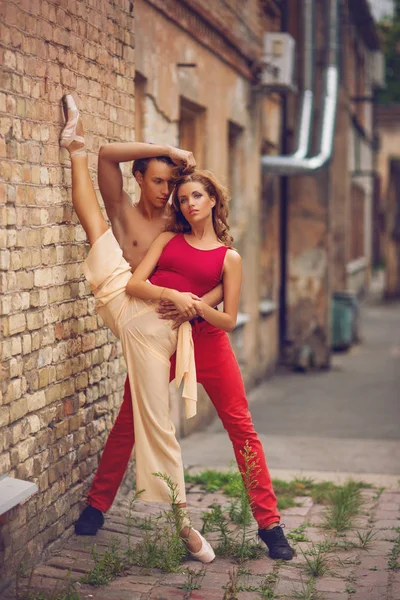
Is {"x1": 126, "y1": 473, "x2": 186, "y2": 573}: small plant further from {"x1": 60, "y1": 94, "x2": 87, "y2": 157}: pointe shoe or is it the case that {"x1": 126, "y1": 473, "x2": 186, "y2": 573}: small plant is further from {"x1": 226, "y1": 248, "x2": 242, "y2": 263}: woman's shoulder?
{"x1": 60, "y1": 94, "x2": 87, "y2": 157}: pointe shoe

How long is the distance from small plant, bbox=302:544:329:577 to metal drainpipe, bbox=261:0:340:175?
718 cm

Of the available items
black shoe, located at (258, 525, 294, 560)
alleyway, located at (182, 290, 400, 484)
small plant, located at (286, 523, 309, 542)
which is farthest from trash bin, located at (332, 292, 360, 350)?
black shoe, located at (258, 525, 294, 560)

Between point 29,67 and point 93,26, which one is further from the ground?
point 93,26

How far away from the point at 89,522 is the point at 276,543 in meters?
0.93

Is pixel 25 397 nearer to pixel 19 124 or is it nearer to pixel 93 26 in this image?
pixel 19 124

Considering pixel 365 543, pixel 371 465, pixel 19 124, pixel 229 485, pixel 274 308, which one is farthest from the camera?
pixel 274 308

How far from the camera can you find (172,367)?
16.2 ft

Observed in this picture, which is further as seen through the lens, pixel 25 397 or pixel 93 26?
pixel 93 26

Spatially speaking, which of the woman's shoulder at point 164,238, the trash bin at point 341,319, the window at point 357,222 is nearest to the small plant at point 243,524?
the woman's shoulder at point 164,238

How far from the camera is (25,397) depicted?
440 centimetres

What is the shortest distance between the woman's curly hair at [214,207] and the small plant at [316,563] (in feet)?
5.07

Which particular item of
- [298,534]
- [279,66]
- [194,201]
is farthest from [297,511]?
[279,66]

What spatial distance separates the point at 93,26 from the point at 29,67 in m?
1.00

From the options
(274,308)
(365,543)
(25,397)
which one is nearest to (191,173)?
(25,397)
